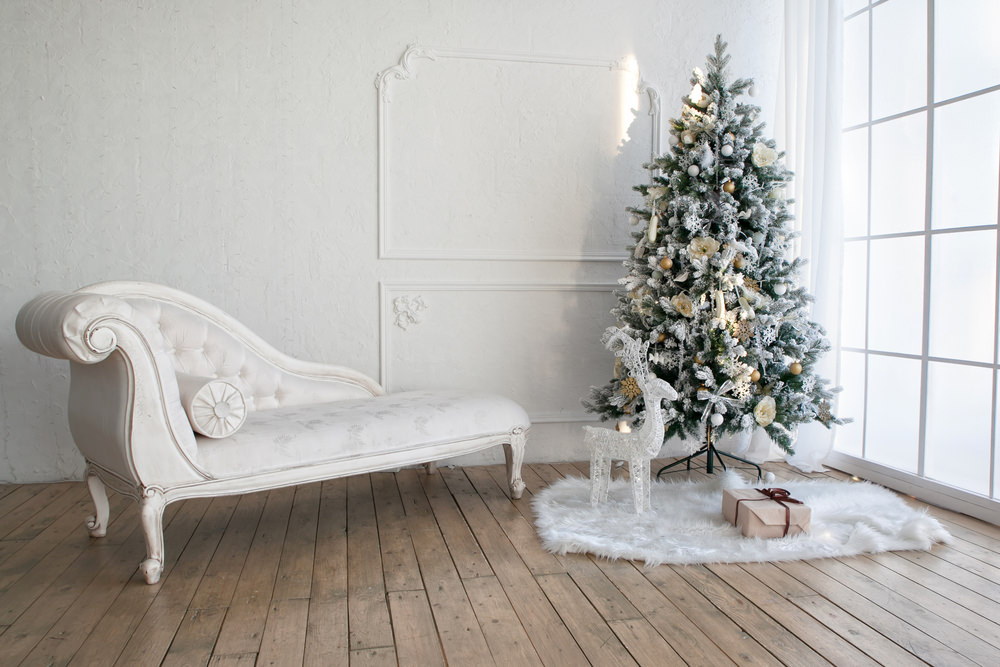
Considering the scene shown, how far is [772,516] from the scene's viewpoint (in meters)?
2.60

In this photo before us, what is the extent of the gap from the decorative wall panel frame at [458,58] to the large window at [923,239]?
106cm

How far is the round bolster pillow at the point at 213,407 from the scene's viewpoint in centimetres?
234

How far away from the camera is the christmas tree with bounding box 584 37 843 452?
3209 mm

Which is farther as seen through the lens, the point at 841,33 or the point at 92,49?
the point at 841,33

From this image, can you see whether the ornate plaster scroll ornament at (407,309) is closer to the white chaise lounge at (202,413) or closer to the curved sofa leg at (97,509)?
the white chaise lounge at (202,413)

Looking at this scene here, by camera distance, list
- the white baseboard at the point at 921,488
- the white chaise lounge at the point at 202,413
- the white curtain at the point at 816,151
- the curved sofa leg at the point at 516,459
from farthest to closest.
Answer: the white curtain at the point at 816,151 → the curved sofa leg at the point at 516,459 → the white baseboard at the point at 921,488 → the white chaise lounge at the point at 202,413

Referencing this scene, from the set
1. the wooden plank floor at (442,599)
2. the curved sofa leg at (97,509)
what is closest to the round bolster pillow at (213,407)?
the wooden plank floor at (442,599)

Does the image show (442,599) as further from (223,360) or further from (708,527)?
(223,360)

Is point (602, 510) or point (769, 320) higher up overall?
point (769, 320)

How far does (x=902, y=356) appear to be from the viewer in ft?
11.1

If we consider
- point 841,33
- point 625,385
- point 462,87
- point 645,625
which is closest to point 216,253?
point 462,87

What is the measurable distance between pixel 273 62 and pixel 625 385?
2.38 meters

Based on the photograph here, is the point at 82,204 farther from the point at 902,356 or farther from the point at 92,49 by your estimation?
the point at 902,356

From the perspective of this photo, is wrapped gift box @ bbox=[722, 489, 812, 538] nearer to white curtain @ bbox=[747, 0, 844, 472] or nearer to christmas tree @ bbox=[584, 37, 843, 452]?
christmas tree @ bbox=[584, 37, 843, 452]
